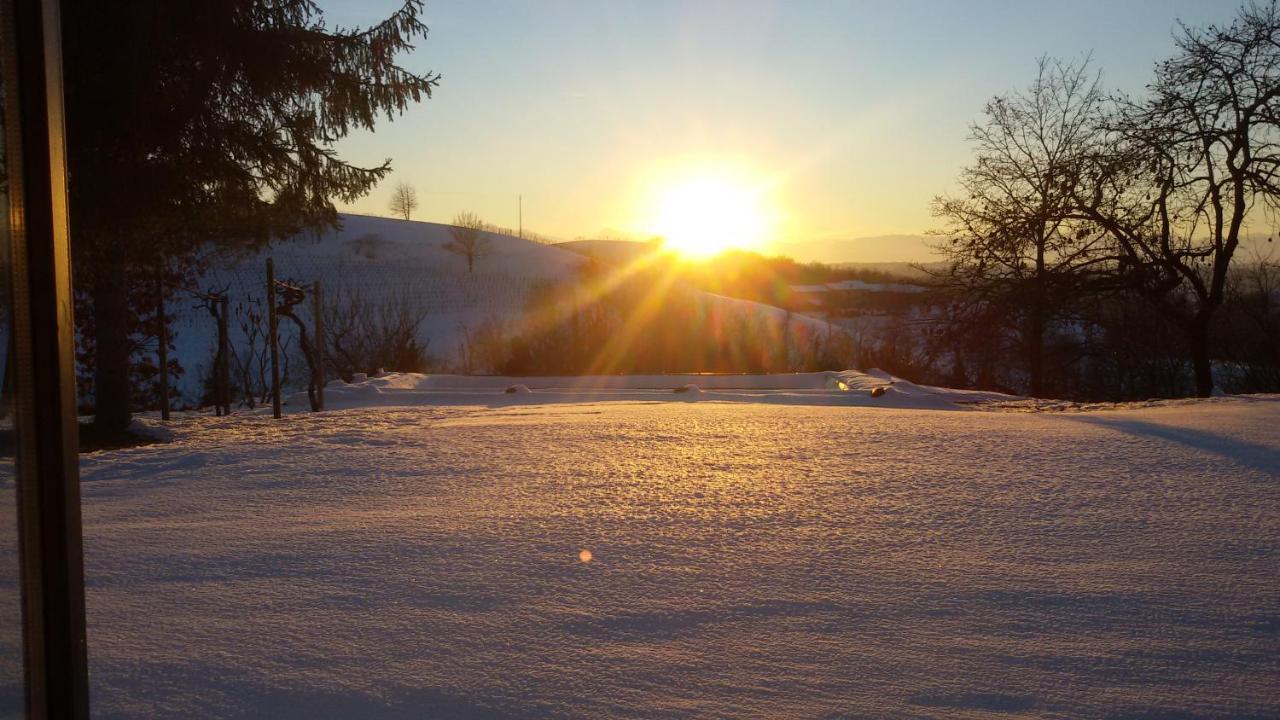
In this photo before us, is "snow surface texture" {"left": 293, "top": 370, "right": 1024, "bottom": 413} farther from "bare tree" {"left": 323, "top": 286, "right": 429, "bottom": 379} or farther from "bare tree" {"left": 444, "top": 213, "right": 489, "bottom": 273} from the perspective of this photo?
"bare tree" {"left": 444, "top": 213, "right": 489, "bottom": 273}

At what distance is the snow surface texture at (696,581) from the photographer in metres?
1.96

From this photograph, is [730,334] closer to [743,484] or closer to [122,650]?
[743,484]

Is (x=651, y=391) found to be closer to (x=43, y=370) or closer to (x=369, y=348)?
(x=369, y=348)

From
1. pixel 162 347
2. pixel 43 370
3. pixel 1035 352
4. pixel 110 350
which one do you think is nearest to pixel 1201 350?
pixel 1035 352

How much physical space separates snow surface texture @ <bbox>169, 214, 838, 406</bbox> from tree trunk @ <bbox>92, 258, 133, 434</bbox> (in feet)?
61.2

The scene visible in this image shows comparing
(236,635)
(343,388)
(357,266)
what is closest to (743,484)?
(236,635)

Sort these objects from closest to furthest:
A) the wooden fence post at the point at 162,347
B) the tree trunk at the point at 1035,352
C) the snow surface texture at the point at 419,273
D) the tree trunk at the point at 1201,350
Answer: the wooden fence post at the point at 162,347
the tree trunk at the point at 1201,350
the tree trunk at the point at 1035,352
the snow surface texture at the point at 419,273

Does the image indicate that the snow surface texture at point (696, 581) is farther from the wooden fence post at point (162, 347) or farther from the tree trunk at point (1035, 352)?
the tree trunk at point (1035, 352)

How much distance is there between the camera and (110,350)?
757 centimetres

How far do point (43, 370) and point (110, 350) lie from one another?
702 centimetres

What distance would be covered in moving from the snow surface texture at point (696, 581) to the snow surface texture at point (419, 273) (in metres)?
23.5

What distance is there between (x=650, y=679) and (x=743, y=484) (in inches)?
76.7

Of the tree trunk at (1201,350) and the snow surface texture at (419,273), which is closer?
the tree trunk at (1201,350)

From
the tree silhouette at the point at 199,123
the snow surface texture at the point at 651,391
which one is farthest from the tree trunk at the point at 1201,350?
the tree silhouette at the point at 199,123
